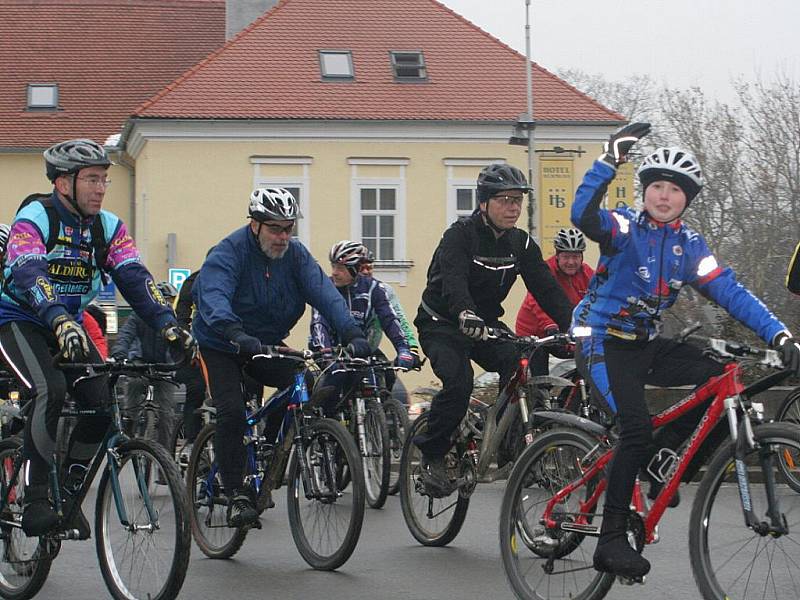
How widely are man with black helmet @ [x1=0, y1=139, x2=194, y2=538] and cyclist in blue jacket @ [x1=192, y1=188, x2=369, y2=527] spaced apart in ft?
2.53

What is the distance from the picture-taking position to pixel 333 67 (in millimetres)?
40719

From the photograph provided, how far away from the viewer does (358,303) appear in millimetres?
12914

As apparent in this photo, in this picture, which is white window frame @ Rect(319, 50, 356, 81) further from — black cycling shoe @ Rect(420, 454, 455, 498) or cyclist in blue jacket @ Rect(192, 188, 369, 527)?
cyclist in blue jacket @ Rect(192, 188, 369, 527)

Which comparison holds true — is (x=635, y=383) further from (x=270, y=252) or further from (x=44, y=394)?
(x=44, y=394)

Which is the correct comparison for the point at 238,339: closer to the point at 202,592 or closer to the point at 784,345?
the point at 202,592

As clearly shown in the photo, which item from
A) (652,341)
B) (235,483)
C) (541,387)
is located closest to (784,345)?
(652,341)

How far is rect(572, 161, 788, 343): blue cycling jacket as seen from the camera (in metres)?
6.84

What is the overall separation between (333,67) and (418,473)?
32.3 m

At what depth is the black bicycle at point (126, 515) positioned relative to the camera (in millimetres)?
6875

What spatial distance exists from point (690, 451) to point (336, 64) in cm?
3508

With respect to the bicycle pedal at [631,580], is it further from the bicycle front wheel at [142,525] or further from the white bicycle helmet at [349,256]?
the white bicycle helmet at [349,256]

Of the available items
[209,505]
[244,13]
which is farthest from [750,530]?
[244,13]

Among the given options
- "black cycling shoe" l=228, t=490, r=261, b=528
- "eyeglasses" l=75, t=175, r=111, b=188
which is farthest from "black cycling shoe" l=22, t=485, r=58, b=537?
"eyeglasses" l=75, t=175, r=111, b=188

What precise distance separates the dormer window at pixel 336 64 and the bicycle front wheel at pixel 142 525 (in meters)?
33.8
